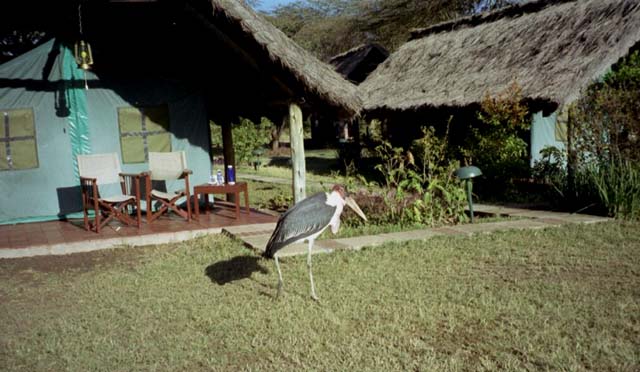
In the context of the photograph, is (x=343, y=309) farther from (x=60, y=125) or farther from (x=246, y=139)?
(x=246, y=139)

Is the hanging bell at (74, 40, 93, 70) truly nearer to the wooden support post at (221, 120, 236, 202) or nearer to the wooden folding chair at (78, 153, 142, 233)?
the wooden folding chair at (78, 153, 142, 233)

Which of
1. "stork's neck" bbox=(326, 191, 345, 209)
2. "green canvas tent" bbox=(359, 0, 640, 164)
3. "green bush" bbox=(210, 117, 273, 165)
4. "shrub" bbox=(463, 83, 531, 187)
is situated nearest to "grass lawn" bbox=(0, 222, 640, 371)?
"stork's neck" bbox=(326, 191, 345, 209)

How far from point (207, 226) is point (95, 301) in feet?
9.54

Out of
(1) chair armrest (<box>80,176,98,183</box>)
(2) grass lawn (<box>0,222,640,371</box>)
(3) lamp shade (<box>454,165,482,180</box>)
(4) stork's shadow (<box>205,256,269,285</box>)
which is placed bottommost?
(2) grass lawn (<box>0,222,640,371</box>)

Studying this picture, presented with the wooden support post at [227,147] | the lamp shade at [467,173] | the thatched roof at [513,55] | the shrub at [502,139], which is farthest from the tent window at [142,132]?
the thatched roof at [513,55]

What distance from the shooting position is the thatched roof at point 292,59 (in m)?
6.92

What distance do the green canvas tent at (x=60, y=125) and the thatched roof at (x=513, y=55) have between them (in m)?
6.76

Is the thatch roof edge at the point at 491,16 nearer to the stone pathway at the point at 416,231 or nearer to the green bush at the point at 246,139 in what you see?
the green bush at the point at 246,139

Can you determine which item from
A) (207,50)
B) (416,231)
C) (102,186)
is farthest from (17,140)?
(416,231)

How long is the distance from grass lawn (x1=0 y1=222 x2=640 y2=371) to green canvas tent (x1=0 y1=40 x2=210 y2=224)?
8.12 ft

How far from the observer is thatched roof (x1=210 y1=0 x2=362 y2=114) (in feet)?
22.7

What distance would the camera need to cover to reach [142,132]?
8914 mm

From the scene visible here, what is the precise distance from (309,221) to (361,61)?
1573cm

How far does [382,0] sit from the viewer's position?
25.9 m
